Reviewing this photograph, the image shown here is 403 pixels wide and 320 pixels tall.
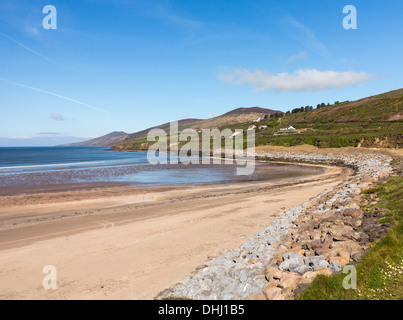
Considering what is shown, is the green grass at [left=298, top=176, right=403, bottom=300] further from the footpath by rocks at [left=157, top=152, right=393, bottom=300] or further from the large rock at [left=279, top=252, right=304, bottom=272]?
the large rock at [left=279, top=252, right=304, bottom=272]

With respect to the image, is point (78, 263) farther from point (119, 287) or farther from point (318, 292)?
point (318, 292)

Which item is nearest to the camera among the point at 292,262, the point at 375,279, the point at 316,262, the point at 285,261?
the point at 375,279

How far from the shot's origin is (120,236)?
13.2 meters

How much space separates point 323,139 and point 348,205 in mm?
61358

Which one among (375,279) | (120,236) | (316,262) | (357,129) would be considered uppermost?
(357,129)

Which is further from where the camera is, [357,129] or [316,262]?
[357,129]

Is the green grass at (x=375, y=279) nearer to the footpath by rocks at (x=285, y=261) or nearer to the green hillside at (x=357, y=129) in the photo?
the footpath by rocks at (x=285, y=261)

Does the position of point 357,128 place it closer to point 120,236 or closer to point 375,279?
point 120,236

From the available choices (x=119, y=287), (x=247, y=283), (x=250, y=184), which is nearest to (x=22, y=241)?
(x=119, y=287)

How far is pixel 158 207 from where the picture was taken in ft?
65.2

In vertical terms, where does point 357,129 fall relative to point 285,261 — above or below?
above

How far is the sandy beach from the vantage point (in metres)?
8.56

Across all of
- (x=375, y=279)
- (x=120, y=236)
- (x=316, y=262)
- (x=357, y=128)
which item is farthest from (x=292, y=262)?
(x=357, y=128)

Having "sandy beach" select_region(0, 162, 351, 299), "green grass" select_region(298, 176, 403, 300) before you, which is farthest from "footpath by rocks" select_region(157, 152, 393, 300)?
"sandy beach" select_region(0, 162, 351, 299)
